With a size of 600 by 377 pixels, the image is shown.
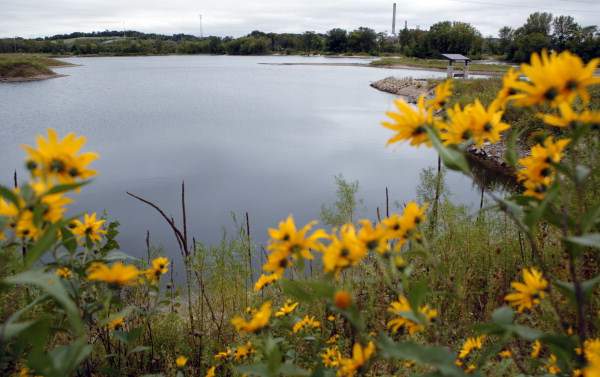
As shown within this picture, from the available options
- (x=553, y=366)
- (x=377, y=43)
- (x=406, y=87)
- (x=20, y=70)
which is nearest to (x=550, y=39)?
(x=406, y=87)

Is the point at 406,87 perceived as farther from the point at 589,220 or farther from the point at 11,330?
the point at 11,330

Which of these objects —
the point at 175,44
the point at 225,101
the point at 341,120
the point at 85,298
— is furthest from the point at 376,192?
the point at 175,44

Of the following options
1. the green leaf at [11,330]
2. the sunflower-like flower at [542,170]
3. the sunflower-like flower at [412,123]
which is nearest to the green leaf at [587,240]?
the sunflower-like flower at [542,170]

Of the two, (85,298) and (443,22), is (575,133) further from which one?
(443,22)

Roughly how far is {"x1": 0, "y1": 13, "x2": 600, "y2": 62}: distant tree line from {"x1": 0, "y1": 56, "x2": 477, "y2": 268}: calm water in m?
22.9

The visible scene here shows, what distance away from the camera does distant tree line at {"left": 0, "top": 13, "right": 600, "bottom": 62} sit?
3372cm

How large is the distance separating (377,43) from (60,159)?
65.7m

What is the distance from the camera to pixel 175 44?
60562 mm

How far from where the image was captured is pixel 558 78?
0.59 m

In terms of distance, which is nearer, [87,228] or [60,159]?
[60,159]

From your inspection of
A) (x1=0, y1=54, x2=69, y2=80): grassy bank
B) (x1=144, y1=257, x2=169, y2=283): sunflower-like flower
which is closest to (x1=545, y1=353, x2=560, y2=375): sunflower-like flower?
(x1=144, y1=257, x2=169, y2=283): sunflower-like flower

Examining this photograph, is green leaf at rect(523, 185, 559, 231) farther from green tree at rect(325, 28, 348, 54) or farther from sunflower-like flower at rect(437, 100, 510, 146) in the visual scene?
green tree at rect(325, 28, 348, 54)

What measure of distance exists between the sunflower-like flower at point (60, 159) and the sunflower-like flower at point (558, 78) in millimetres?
637

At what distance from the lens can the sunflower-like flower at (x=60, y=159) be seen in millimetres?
642
